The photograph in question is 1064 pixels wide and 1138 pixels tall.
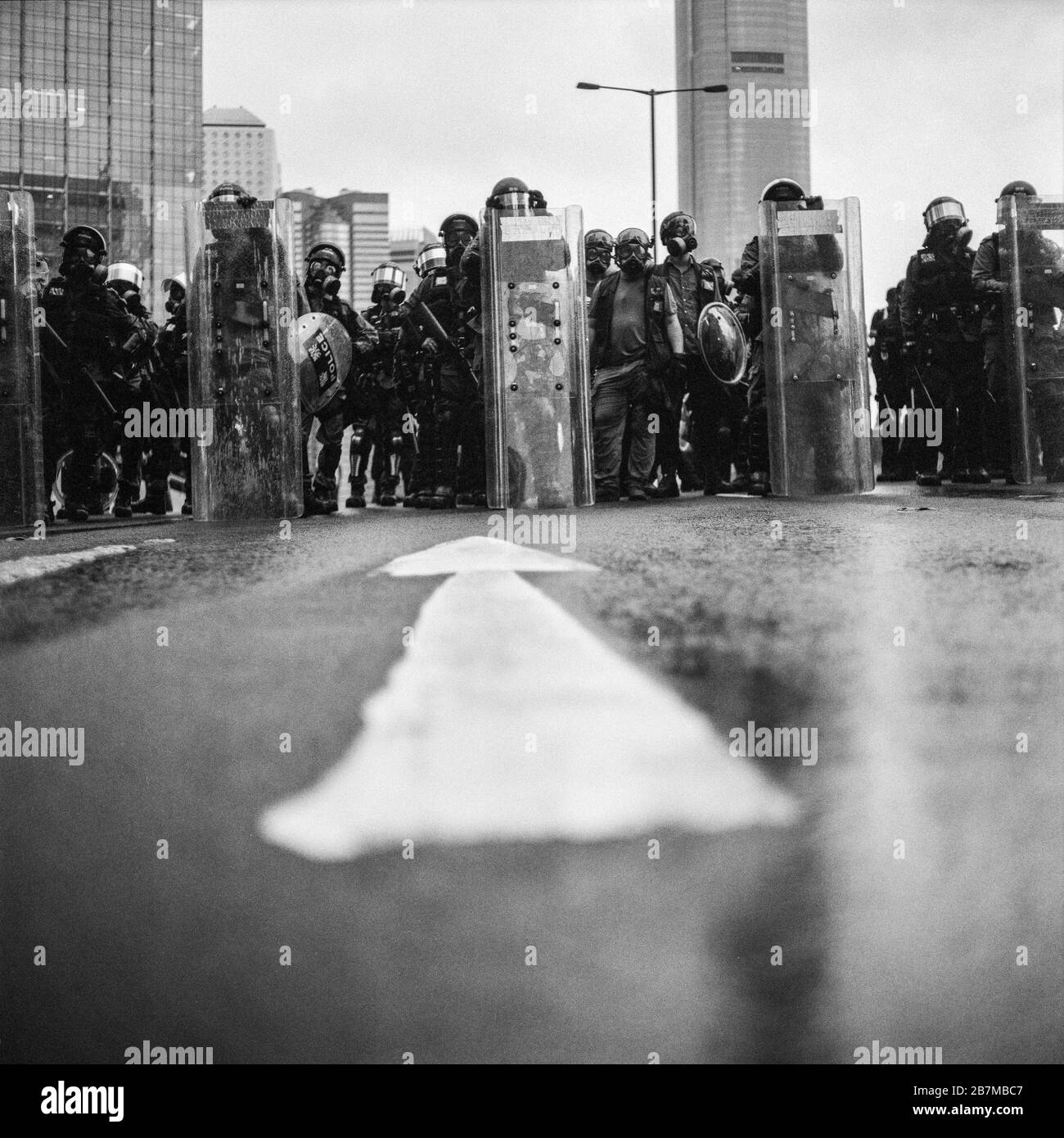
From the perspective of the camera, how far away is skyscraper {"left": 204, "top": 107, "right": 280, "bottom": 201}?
304cm

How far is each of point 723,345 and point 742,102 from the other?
4.82 feet

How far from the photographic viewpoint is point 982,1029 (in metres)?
2.60

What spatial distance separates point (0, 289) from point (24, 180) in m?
0.32

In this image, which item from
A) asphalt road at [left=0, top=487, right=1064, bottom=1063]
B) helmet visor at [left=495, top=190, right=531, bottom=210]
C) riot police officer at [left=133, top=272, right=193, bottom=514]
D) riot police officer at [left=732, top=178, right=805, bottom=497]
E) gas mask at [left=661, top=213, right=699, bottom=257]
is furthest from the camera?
riot police officer at [left=133, top=272, right=193, bottom=514]

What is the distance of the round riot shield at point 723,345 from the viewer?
4469 mm

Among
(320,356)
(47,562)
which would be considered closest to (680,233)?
(320,356)

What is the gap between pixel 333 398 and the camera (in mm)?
4148

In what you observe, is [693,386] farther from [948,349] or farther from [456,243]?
[456,243]

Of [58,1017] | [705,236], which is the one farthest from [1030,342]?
[58,1017]

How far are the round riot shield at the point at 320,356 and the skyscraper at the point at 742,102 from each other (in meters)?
1.21

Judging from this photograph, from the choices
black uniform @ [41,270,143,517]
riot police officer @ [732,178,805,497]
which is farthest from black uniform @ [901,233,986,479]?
black uniform @ [41,270,143,517]

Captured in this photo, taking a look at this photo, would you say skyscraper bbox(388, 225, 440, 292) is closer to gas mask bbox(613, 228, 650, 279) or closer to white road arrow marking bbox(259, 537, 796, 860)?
gas mask bbox(613, 228, 650, 279)

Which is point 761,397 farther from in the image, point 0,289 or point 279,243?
point 0,289

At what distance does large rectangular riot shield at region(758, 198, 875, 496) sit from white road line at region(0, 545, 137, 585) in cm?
187
